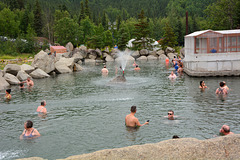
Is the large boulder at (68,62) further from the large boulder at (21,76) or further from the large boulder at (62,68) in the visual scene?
the large boulder at (21,76)

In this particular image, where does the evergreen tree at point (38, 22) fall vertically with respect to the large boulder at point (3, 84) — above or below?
above

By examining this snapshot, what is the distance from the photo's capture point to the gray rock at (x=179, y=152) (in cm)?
651

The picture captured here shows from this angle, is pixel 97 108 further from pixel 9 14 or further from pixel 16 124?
pixel 9 14

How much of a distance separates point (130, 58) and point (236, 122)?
2261 inches

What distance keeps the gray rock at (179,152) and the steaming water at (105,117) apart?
4.32 m

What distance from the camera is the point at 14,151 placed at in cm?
1075

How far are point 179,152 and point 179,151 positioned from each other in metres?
0.03

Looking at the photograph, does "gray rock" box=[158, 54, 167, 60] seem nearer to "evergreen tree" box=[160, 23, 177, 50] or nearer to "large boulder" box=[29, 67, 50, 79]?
"evergreen tree" box=[160, 23, 177, 50]

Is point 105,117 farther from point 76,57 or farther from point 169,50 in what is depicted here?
point 169,50

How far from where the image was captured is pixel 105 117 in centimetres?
1530

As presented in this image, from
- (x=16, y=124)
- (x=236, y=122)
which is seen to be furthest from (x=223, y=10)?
(x=16, y=124)

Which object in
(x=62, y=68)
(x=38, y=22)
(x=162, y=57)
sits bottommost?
(x=62, y=68)

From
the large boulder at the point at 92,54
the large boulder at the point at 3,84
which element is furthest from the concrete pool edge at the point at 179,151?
the large boulder at the point at 92,54

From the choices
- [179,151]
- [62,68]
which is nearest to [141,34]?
[62,68]
